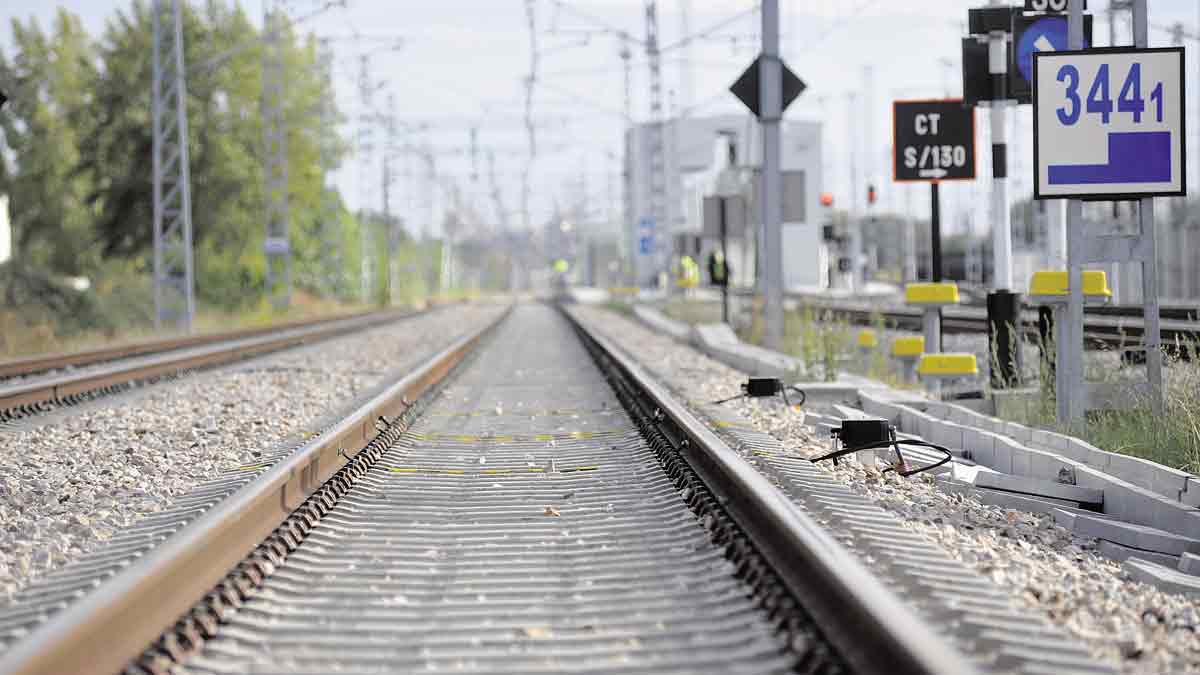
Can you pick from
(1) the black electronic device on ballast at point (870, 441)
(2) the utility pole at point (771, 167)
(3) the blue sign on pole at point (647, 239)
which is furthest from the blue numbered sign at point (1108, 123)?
(3) the blue sign on pole at point (647, 239)

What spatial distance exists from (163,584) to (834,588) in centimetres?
222

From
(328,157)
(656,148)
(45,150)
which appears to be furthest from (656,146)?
(45,150)

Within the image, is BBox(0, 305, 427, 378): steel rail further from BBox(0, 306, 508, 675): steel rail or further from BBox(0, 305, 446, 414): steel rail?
BBox(0, 306, 508, 675): steel rail

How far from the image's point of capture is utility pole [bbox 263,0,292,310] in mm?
43000

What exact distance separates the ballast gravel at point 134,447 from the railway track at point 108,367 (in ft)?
1.17

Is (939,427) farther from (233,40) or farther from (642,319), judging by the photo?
(233,40)

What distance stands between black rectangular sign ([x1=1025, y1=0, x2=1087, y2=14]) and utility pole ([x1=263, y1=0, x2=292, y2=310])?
3078 cm

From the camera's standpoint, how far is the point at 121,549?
6.10 metres

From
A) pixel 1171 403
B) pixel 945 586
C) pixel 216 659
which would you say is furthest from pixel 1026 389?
pixel 216 659

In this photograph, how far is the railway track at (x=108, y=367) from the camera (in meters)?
13.5

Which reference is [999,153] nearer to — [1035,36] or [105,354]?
[1035,36]

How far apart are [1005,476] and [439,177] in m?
75.0

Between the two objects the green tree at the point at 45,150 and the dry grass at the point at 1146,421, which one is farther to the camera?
the green tree at the point at 45,150

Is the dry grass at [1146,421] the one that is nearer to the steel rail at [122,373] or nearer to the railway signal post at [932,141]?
the railway signal post at [932,141]
